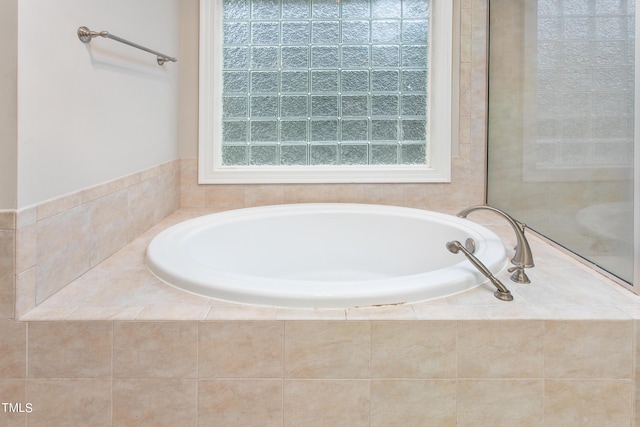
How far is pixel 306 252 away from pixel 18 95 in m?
1.48

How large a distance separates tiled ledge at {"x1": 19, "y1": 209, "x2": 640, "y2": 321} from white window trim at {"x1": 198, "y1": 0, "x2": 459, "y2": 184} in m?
1.26

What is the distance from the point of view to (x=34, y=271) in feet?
4.06

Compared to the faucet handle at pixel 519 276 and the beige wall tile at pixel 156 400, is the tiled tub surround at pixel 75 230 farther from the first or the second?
the faucet handle at pixel 519 276

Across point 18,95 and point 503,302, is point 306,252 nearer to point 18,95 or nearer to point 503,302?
point 503,302

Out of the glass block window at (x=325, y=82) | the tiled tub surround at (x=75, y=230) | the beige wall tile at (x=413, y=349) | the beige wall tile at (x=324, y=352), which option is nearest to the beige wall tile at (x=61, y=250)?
the tiled tub surround at (x=75, y=230)

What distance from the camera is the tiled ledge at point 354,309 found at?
3.82 feet

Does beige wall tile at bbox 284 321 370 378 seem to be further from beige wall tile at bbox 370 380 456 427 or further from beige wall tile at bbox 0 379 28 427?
beige wall tile at bbox 0 379 28 427

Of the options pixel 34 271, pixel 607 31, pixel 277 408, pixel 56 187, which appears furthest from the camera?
pixel 607 31

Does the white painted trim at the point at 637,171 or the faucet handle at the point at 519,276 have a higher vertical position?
the white painted trim at the point at 637,171

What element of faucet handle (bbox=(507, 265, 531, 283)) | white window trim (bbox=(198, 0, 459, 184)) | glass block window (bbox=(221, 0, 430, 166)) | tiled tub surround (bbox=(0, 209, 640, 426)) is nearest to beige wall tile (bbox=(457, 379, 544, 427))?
tiled tub surround (bbox=(0, 209, 640, 426))

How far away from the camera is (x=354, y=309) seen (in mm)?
1194

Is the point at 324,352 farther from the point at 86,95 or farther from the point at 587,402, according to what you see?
the point at 86,95

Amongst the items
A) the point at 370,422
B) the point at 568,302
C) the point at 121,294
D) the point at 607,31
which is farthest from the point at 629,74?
the point at 121,294

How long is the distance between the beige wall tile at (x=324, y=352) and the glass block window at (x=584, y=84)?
1.04 metres
